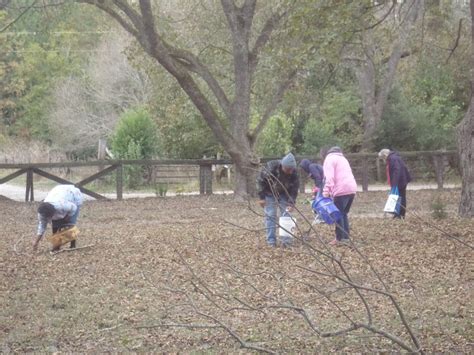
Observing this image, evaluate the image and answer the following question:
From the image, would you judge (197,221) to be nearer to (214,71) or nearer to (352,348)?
(214,71)

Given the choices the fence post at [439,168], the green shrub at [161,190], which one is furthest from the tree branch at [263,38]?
the fence post at [439,168]

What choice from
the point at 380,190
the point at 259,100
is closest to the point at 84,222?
the point at 259,100

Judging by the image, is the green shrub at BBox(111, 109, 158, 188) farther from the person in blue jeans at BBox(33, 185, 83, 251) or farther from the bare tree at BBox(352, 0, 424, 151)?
the person in blue jeans at BBox(33, 185, 83, 251)

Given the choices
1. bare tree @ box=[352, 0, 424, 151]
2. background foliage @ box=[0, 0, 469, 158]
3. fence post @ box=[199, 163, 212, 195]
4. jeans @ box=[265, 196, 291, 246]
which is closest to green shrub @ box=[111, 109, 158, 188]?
background foliage @ box=[0, 0, 469, 158]

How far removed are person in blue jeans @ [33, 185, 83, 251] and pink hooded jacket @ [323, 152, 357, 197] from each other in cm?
382

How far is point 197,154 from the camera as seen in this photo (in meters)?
33.6

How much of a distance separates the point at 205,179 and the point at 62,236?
12.9 metres

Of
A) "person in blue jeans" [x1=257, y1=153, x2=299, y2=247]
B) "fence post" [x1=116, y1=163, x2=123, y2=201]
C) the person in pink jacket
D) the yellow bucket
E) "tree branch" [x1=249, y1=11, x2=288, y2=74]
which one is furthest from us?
"fence post" [x1=116, y1=163, x2=123, y2=201]

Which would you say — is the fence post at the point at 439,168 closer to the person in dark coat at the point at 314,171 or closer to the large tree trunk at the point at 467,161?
the large tree trunk at the point at 467,161

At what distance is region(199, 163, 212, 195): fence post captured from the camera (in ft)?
81.7

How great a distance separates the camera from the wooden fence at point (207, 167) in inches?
910

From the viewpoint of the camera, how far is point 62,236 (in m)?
12.2

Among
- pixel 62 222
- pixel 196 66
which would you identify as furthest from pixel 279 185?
pixel 196 66

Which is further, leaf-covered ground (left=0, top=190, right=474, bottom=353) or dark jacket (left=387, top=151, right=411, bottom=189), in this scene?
dark jacket (left=387, top=151, right=411, bottom=189)
